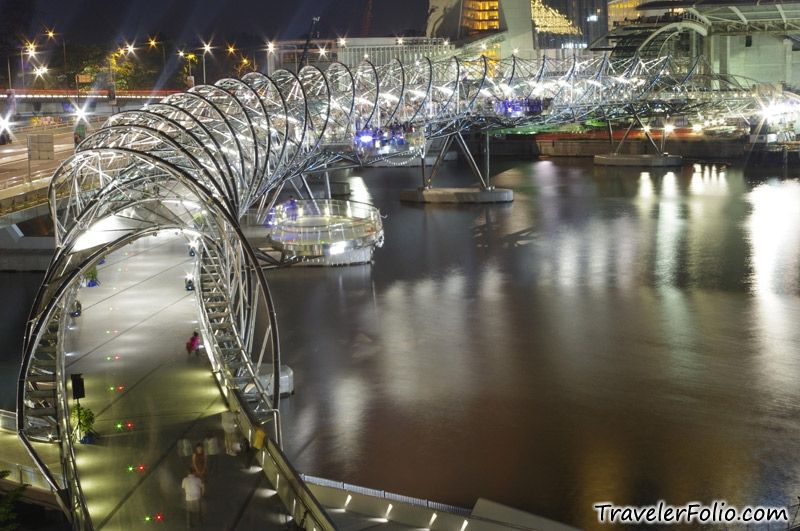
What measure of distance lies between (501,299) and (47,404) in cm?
1369

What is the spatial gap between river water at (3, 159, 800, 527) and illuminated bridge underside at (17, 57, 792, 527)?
1.81m

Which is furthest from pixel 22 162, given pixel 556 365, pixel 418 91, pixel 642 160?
pixel 642 160

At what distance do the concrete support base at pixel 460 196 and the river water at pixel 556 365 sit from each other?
305 inches

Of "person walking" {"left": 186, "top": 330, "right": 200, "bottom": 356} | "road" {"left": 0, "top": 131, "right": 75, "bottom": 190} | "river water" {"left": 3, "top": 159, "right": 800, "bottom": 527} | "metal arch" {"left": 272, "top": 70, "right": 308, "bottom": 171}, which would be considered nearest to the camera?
"river water" {"left": 3, "top": 159, "right": 800, "bottom": 527}

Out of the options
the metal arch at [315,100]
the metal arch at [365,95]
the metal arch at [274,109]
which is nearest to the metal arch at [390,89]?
the metal arch at [365,95]

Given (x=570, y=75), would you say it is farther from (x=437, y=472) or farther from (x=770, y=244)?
(x=437, y=472)

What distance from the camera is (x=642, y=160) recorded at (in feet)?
211

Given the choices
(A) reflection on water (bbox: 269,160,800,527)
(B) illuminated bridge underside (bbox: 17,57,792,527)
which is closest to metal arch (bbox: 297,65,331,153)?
(B) illuminated bridge underside (bbox: 17,57,792,527)

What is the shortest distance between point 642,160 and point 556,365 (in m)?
45.0

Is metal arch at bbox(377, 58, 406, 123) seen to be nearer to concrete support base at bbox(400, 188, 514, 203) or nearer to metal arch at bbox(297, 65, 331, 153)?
metal arch at bbox(297, 65, 331, 153)

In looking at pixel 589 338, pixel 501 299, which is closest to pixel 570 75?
pixel 501 299

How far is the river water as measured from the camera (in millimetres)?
15852

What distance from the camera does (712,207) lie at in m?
44.6

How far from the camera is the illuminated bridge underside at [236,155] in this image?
16.6 m
